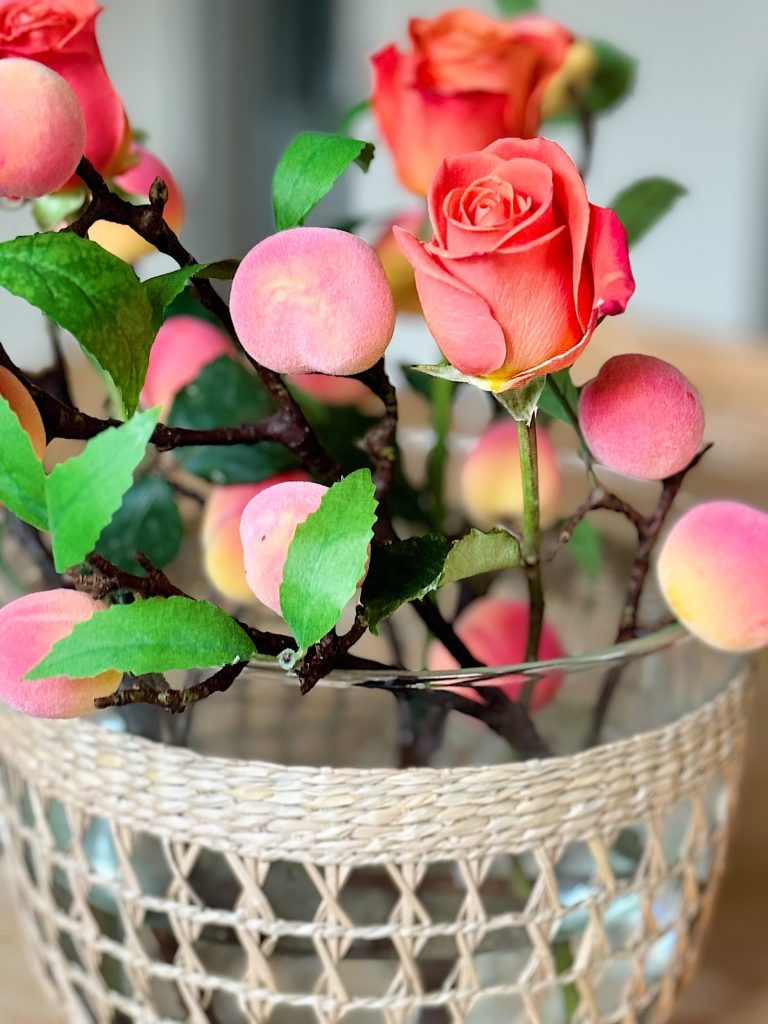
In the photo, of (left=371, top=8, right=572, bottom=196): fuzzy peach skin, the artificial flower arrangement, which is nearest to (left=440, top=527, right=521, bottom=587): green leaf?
the artificial flower arrangement

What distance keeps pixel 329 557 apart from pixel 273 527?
0.01 metres

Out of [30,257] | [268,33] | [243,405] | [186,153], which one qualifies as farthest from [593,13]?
[30,257]

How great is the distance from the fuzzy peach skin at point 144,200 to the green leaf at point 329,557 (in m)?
0.12

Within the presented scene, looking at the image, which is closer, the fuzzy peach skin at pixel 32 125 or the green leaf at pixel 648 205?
the fuzzy peach skin at pixel 32 125

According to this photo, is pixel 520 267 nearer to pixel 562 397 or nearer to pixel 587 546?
pixel 562 397

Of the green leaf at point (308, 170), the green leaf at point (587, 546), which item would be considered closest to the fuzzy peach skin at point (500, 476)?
the green leaf at point (587, 546)

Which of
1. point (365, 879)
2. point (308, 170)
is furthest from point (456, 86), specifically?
point (365, 879)

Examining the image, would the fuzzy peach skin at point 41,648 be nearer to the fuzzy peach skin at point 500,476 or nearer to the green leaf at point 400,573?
the green leaf at point 400,573

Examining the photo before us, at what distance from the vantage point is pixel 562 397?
26cm

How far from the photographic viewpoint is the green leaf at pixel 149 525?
32 centimetres

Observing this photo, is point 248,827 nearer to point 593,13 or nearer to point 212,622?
point 212,622

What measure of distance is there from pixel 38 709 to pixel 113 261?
0.27 ft

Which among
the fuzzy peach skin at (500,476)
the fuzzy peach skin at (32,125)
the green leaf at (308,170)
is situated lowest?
the fuzzy peach skin at (500,476)

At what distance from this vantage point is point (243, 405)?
1.14 ft
